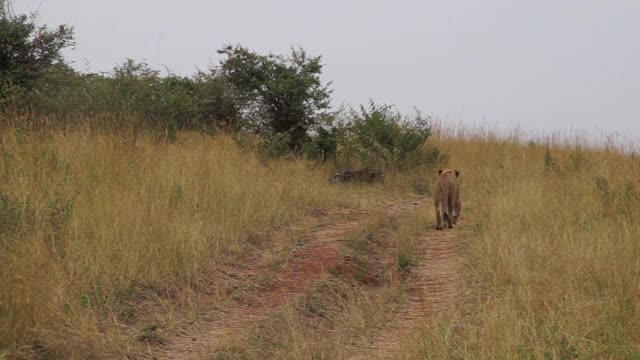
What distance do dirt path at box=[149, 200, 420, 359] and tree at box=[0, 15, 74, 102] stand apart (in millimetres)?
5082

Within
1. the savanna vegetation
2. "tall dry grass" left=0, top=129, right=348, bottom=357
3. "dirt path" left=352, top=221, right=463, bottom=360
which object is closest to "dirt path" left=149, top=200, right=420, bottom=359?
the savanna vegetation

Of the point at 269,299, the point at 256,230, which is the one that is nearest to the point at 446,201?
the point at 256,230

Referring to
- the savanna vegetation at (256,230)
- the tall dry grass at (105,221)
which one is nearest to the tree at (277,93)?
the savanna vegetation at (256,230)

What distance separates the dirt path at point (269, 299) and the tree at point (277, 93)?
5.03m

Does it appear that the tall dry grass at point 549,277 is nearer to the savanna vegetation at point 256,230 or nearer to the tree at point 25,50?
the savanna vegetation at point 256,230

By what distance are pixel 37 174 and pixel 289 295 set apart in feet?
8.99

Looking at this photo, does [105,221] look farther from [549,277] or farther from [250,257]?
[549,277]

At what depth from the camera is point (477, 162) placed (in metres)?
13.9

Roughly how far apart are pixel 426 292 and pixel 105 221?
2.68 metres

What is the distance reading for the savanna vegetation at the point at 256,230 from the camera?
3807 mm

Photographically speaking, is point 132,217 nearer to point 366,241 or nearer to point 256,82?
point 366,241

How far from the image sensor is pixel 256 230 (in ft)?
22.5

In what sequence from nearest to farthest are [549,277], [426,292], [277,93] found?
[549,277] → [426,292] → [277,93]

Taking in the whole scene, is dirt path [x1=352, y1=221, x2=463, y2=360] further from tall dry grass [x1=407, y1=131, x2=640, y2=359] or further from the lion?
the lion
